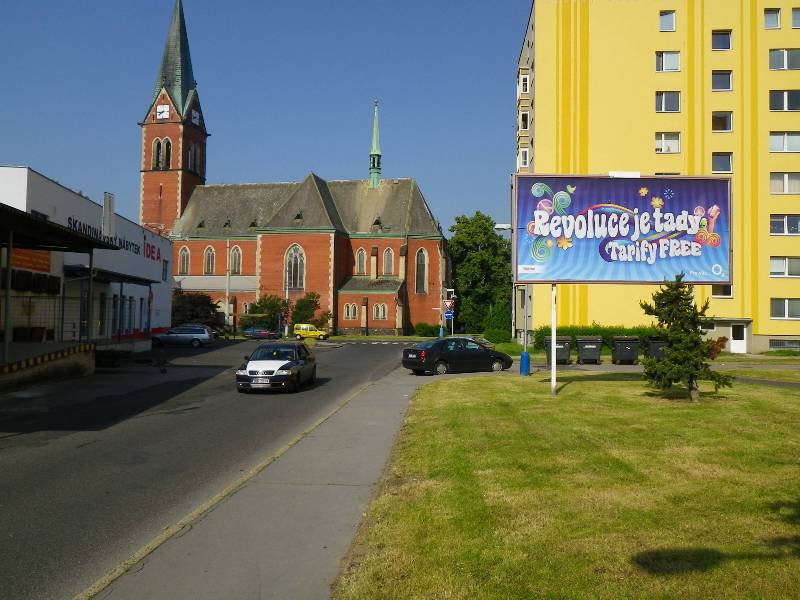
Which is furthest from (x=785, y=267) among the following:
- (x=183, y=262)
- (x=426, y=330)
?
(x=183, y=262)

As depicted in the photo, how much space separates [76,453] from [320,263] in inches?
2590

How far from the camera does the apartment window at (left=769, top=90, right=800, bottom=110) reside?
41.4 meters

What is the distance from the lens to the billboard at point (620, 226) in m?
18.9

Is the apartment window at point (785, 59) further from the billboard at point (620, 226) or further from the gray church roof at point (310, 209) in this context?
the gray church roof at point (310, 209)

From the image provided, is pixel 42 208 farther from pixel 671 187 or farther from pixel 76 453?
pixel 671 187

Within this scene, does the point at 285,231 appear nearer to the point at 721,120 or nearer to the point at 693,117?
the point at 693,117

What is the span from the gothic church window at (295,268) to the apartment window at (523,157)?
32.1m

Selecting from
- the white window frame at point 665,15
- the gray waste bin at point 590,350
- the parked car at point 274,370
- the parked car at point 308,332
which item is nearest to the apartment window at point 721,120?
the white window frame at point 665,15

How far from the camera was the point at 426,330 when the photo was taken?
75.6 m

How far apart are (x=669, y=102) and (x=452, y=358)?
24762 mm

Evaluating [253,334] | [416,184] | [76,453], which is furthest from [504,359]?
[416,184]

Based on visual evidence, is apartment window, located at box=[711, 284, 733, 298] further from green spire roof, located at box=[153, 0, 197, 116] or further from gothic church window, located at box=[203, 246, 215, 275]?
green spire roof, located at box=[153, 0, 197, 116]

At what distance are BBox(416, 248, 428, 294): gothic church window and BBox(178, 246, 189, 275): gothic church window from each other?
90.3 ft

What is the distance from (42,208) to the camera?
2898 cm
